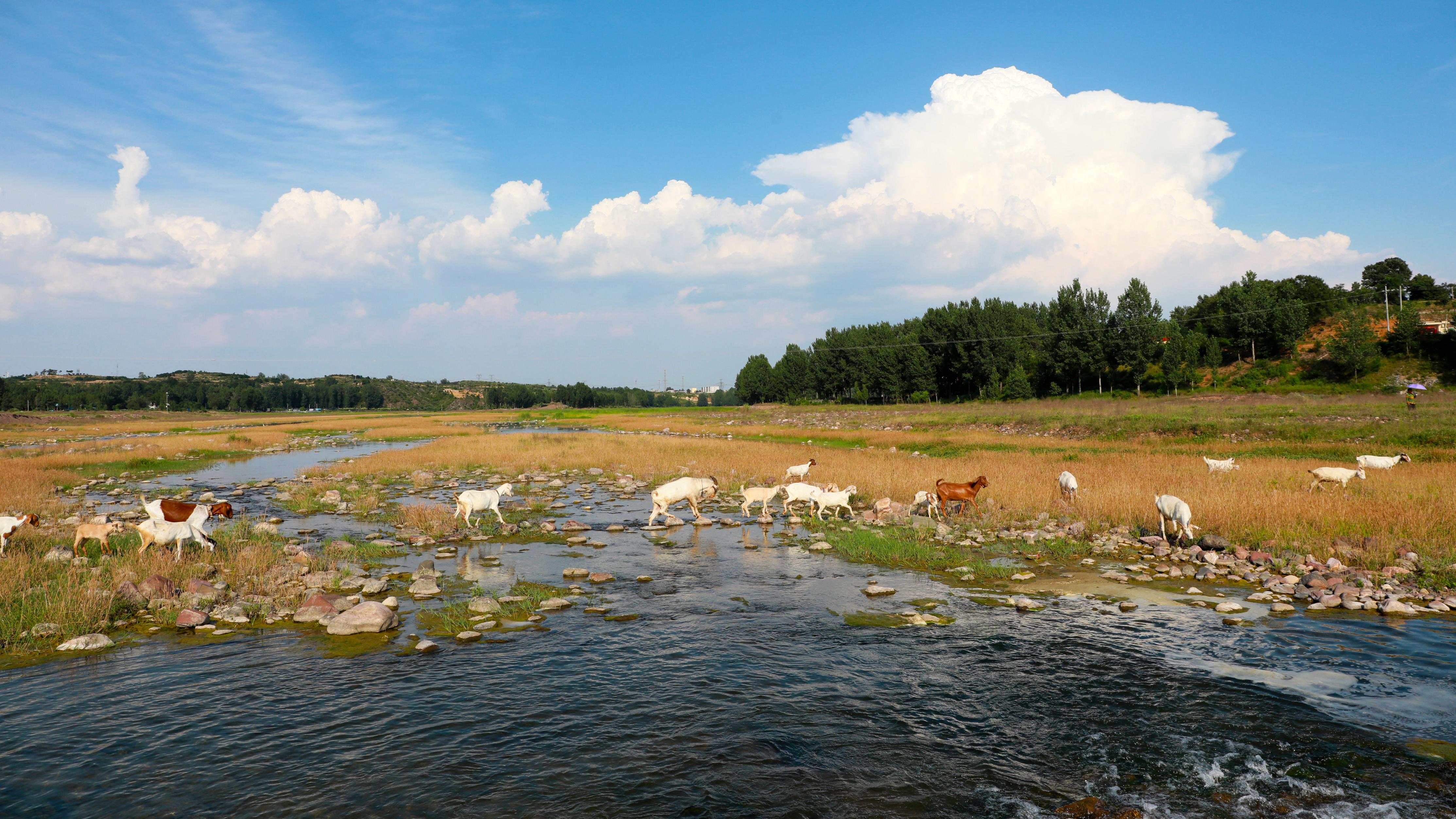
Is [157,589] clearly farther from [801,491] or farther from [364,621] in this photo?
[801,491]

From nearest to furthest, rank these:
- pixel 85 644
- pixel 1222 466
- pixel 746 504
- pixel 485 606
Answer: pixel 85 644, pixel 485 606, pixel 746 504, pixel 1222 466

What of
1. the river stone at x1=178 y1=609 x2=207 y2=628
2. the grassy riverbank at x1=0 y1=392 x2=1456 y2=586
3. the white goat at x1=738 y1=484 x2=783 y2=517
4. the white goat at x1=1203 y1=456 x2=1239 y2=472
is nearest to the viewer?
the river stone at x1=178 y1=609 x2=207 y2=628

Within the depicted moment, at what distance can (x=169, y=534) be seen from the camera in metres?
16.1

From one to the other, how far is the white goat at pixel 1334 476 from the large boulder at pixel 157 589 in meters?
30.3

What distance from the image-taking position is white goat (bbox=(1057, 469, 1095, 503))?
2246 cm

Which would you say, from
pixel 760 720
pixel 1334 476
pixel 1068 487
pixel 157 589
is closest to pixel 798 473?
pixel 1068 487

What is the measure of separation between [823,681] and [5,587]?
51.8 ft

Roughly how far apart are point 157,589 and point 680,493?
1427cm

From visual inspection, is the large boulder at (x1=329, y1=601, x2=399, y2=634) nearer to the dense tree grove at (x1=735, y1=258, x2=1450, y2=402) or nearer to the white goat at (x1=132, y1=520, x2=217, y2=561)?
the white goat at (x1=132, y1=520, x2=217, y2=561)

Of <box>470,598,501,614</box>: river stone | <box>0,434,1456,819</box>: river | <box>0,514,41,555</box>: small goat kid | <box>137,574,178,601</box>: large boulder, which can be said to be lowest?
<box>0,434,1456,819</box>: river

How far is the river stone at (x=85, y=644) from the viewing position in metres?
11.3

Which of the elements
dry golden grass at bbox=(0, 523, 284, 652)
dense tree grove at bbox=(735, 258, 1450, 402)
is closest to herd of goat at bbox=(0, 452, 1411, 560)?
dry golden grass at bbox=(0, 523, 284, 652)

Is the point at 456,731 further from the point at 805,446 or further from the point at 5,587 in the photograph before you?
the point at 805,446

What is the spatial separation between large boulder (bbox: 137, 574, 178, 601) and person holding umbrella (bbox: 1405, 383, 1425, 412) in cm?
5535
